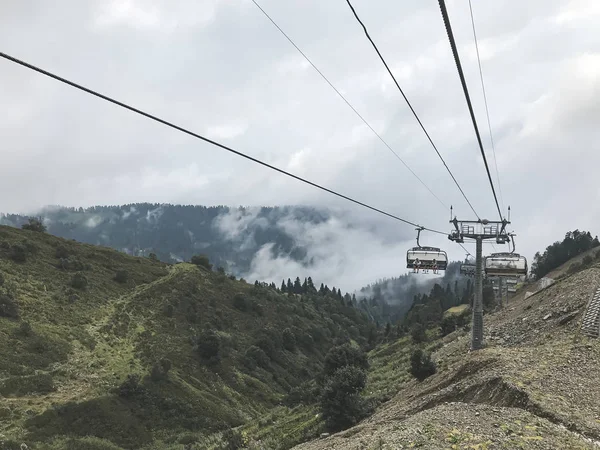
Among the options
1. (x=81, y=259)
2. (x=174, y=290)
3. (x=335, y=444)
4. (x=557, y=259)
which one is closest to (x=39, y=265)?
(x=81, y=259)

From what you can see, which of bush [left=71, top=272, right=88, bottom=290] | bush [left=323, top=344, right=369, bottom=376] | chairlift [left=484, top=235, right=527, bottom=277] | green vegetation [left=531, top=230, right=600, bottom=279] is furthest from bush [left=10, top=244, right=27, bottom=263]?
green vegetation [left=531, top=230, right=600, bottom=279]

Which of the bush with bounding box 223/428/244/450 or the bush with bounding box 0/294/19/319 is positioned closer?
the bush with bounding box 223/428/244/450

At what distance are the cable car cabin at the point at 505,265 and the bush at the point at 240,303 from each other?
77211 millimetres

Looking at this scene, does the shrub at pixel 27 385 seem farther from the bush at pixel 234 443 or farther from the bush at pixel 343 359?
the bush at pixel 343 359

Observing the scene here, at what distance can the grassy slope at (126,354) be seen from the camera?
158 ft

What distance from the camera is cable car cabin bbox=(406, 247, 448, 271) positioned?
37375mm

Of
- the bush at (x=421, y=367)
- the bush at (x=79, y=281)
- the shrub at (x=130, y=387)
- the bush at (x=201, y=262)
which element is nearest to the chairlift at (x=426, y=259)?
the bush at (x=421, y=367)

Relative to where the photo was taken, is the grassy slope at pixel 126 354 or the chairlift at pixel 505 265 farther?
the grassy slope at pixel 126 354

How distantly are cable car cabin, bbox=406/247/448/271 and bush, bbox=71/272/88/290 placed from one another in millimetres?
65763

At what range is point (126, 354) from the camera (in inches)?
2628

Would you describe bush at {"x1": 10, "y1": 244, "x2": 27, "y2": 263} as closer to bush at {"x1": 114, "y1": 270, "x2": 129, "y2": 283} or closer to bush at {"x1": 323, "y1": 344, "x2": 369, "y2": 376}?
bush at {"x1": 114, "y1": 270, "x2": 129, "y2": 283}

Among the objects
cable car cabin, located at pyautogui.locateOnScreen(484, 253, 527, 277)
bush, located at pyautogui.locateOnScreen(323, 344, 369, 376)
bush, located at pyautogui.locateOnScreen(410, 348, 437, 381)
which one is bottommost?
bush, located at pyautogui.locateOnScreen(323, 344, 369, 376)

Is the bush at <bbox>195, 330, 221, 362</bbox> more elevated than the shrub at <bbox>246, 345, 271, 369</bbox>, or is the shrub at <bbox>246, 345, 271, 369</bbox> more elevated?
the bush at <bbox>195, 330, 221, 362</bbox>

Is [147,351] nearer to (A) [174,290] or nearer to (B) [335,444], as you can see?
(A) [174,290]
